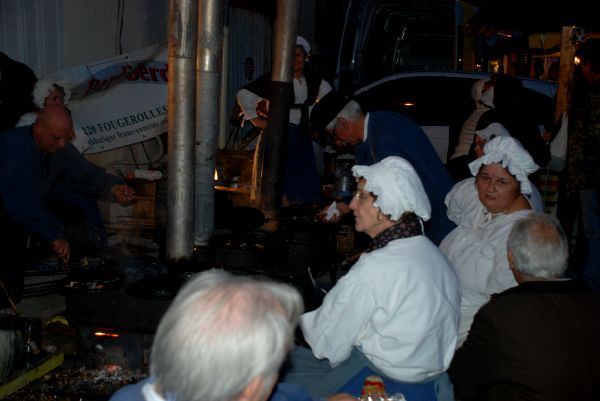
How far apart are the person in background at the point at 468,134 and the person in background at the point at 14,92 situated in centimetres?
444

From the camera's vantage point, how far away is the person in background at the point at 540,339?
2.91m

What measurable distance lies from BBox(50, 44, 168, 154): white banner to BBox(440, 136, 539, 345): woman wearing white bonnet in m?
4.72

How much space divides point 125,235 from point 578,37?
5.88 meters

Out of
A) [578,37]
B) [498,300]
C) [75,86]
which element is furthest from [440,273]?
[578,37]

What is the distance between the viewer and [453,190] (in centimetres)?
505

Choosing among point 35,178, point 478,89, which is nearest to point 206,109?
point 35,178

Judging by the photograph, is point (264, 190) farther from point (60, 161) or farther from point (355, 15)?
point (355, 15)

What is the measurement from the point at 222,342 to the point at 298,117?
6384mm

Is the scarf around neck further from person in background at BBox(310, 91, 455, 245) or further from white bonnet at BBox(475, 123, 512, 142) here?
white bonnet at BBox(475, 123, 512, 142)

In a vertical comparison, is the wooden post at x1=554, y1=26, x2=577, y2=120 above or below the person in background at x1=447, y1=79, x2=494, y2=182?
above

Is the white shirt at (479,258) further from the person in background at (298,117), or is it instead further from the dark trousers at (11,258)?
the person in background at (298,117)

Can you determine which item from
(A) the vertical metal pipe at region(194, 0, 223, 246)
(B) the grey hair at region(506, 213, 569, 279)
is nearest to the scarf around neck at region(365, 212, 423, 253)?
(B) the grey hair at region(506, 213, 569, 279)

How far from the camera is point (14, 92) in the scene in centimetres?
670

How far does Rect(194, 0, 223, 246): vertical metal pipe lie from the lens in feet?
18.0
